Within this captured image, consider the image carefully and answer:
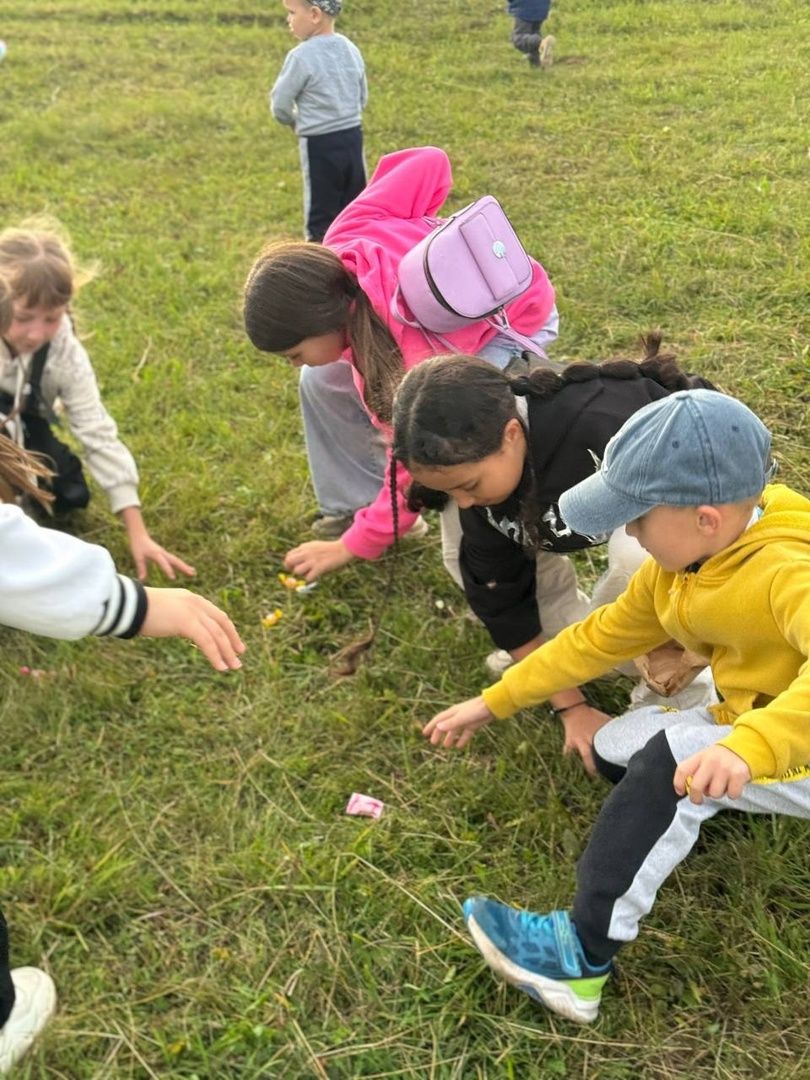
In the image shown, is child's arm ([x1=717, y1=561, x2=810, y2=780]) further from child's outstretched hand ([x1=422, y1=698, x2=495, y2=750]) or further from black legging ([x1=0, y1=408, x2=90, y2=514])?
black legging ([x1=0, y1=408, x2=90, y2=514])

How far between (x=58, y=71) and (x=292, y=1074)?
10396 mm

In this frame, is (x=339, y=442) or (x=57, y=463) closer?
(x=339, y=442)

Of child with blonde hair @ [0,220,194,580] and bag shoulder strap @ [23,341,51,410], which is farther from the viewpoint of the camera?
bag shoulder strap @ [23,341,51,410]

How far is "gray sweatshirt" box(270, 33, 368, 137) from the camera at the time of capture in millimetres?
5352

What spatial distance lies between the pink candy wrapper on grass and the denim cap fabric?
122cm

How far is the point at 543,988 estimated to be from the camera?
2.07m

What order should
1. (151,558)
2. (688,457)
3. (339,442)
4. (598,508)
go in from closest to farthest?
1. (688,457)
2. (598,508)
3. (151,558)
4. (339,442)

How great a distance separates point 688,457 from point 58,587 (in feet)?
3.72

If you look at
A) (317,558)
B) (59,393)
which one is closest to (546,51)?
(59,393)

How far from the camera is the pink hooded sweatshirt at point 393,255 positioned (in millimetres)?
2764

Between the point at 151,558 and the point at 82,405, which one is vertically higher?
the point at 82,405

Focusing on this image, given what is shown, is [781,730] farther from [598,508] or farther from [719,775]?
[598,508]

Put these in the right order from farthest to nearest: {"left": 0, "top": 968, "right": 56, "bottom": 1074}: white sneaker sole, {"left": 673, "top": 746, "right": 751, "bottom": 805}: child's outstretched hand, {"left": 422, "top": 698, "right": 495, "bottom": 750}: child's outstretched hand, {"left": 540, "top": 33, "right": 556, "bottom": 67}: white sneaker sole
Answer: {"left": 540, "top": 33, "right": 556, "bottom": 67}: white sneaker sole
{"left": 422, "top": 698, "right": 495, "bottom": 750}: child's outstretched hand
{"left": 0, "top": 968, "right": 56, "bottom": 1074}: white sneaker sole
{"left": 673, "top": 746, "right": 751, "bottom": 805}: child's outstretched hand

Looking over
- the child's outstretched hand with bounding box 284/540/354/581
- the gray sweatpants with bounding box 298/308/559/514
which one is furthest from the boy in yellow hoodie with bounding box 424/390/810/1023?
the gray sweatpants with bounding box 298/308/559/514
